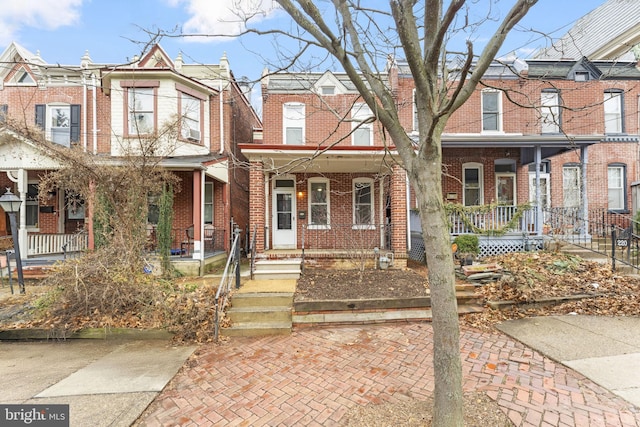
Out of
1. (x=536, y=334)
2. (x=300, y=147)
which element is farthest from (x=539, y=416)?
(x=300, y=147)

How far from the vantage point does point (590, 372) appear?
3426mm

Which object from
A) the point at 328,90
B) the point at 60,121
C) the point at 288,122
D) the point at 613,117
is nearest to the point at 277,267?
the point at 288,122

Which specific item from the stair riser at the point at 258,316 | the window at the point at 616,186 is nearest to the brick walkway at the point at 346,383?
the stair riser at the point at 258,316

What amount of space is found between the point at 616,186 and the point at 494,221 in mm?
8164

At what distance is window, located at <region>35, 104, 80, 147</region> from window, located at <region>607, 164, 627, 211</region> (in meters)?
21.5

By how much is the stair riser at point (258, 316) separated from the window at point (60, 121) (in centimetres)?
1043

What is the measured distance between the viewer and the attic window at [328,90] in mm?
11205

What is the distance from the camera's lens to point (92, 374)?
3576mm

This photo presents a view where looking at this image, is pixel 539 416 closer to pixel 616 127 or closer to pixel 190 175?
pixel 190 175

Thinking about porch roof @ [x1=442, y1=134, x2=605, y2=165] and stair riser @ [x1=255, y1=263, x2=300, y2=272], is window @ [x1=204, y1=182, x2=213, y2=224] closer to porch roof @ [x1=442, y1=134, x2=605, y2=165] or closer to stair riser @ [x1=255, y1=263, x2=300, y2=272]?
stair riser @ [x1=255, y1=263, x2=300, y2=272]

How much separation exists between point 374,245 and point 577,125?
10330mm

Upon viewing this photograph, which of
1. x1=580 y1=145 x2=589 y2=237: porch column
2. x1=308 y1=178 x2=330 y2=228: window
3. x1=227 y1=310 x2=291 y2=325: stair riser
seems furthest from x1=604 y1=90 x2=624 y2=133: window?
x1=227 y1=310 x2=291 y2=325: stair riser

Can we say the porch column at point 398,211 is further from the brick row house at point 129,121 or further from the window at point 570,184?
the window at point 570,184

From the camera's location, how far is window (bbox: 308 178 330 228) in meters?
10.4
